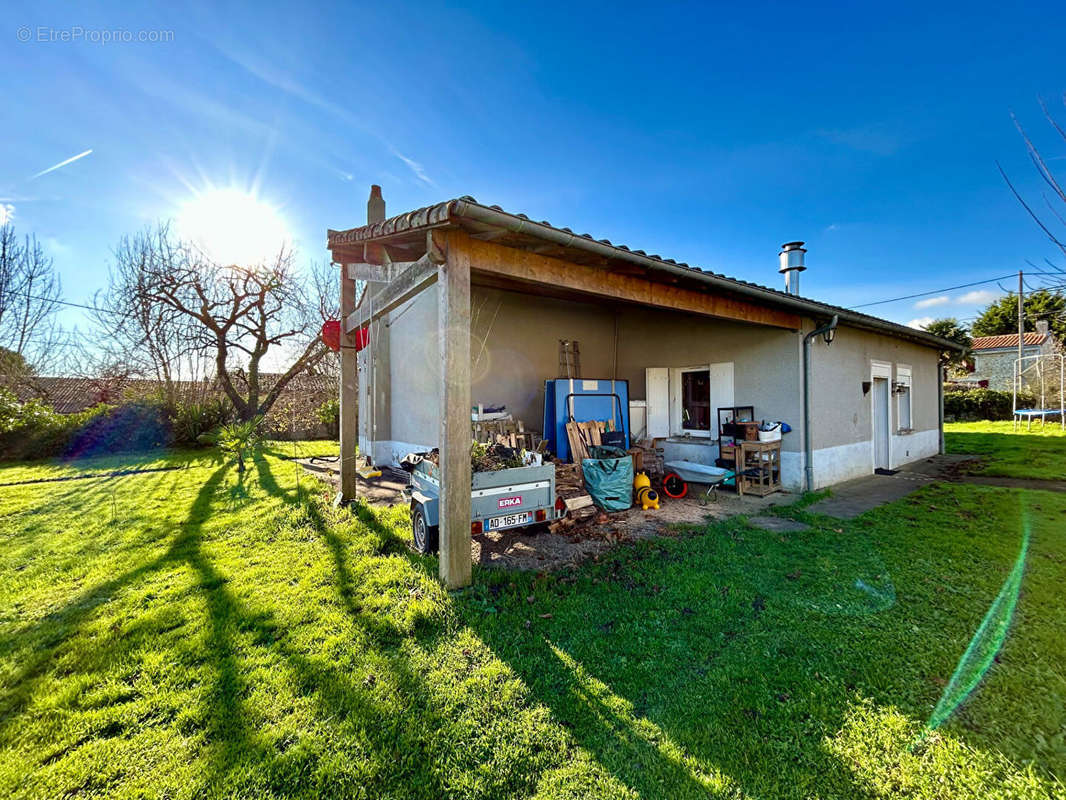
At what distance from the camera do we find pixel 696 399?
27.0 feet

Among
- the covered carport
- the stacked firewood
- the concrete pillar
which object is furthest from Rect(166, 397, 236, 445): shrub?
the concrete pillar

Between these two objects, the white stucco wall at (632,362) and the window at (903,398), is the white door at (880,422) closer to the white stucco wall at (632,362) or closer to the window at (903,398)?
the white stucco wall at (632,362)

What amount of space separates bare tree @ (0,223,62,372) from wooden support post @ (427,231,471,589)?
19.1 meters

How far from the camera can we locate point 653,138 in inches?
323

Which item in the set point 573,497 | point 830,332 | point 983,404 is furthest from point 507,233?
point 983,404

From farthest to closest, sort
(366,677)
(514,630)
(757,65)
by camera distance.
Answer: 1. (757,65)
2. (514,630)
3. (366,677)

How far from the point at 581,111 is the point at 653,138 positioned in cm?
165

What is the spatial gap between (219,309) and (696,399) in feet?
56.0

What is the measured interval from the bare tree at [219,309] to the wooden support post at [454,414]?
15348 mm

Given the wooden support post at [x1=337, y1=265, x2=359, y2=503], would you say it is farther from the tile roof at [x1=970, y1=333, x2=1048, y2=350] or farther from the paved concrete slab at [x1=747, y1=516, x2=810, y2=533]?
the tile roof at [x1=970, y1=333, x2=1048, y2=350]

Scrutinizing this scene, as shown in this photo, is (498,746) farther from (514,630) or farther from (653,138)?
(653,138)

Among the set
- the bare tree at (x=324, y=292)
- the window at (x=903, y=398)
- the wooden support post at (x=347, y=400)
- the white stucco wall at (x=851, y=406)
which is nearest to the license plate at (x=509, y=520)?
the wooden support post at (x=347, y=400)

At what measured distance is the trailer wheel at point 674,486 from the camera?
6891 millimetres

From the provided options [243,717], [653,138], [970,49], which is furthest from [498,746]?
[653,138]
